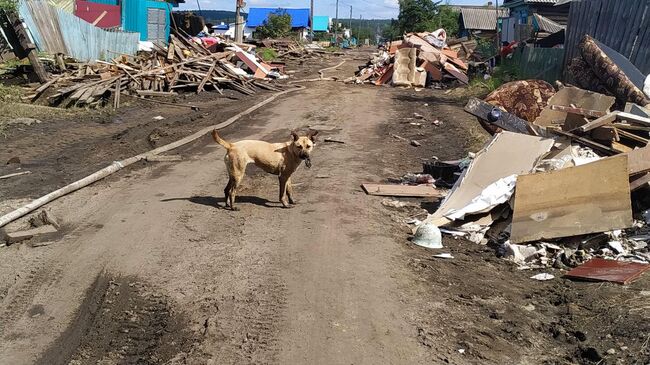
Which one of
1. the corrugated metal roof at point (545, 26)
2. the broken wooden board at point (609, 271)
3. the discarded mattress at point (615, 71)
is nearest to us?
the broken wooden board at point (609, 271)

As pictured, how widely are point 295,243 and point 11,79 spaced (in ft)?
50.7

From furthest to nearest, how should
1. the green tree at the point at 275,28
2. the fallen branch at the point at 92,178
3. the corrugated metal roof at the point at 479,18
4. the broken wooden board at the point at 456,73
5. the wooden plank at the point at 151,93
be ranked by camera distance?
1. the green tree at the point at 275,28
2. the corrugated metal roof at the point at 479,18
3. the broken wooden board at the point at 456,73
4. the wooden plank at the point at 151,93
5. the fallen branch at the point at 92,178

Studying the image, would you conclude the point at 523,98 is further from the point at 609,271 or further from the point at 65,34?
the point at 65,34

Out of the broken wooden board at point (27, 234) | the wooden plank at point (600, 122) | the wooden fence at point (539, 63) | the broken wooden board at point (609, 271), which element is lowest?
the broken wooden board at point (27, 234)

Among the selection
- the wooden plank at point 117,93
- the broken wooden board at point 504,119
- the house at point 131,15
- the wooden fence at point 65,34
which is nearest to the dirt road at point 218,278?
the broken wooden board at point 504,119

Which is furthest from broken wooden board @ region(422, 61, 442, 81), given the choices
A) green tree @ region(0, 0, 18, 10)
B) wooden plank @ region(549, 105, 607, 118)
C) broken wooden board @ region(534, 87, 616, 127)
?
wooden plank @ region(549, 105, 607, 118)

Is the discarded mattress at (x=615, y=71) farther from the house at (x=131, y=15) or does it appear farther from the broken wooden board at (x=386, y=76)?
the house at (x=131, y=15)

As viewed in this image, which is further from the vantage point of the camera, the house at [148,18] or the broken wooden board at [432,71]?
the house at [148,18]

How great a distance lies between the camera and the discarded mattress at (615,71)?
34.8ft

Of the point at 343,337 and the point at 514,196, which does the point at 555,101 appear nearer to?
the point at 514,196

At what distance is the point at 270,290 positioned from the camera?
5211 millimetres

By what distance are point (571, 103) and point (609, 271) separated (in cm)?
567

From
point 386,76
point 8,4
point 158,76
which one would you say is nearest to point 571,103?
point 158,76

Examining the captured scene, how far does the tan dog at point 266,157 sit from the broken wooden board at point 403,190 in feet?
5.36
